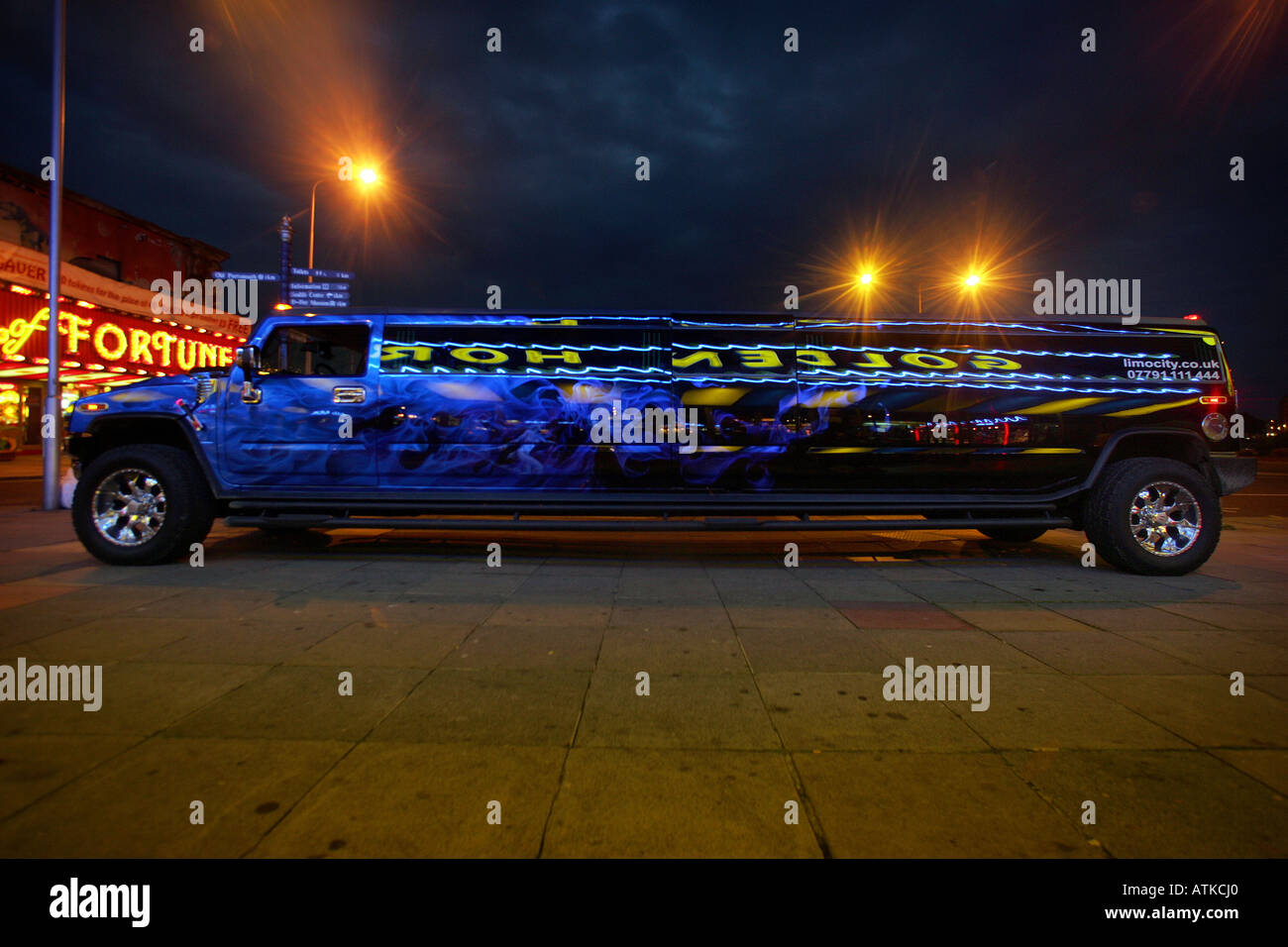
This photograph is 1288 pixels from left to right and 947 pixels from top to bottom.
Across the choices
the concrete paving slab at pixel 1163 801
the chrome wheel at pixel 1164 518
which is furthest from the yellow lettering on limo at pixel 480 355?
the chrome wheel at pixel 1164 518

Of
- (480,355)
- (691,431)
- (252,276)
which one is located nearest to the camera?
(691,431)

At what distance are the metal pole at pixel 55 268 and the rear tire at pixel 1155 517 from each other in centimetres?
1216

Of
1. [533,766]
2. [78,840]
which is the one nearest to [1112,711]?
[533,766]

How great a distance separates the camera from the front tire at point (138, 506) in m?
5.15

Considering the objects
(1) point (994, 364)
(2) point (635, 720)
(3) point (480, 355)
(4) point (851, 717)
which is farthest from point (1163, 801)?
(3) point (480, 355)

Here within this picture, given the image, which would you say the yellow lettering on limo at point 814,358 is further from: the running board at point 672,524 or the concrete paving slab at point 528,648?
the concrete paving slab at point 528,648

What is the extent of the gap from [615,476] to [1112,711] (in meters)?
3.67

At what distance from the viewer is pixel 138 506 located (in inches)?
206

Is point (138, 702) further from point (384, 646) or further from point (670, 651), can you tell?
point (670, 651)

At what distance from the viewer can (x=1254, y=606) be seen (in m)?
4.30

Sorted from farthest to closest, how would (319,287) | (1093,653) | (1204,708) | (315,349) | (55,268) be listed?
(319,287)
(55,268)
(315,349)
(1093,653)
(1204,708)

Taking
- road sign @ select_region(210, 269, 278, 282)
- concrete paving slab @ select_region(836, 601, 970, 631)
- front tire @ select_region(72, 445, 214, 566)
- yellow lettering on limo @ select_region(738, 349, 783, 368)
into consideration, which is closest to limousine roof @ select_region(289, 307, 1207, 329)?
yellow lettering on limo @ select_region(738, 349, 783, 368)

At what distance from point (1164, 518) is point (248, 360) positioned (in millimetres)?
8017

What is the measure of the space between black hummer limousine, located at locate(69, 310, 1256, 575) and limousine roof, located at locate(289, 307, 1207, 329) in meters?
0.03
